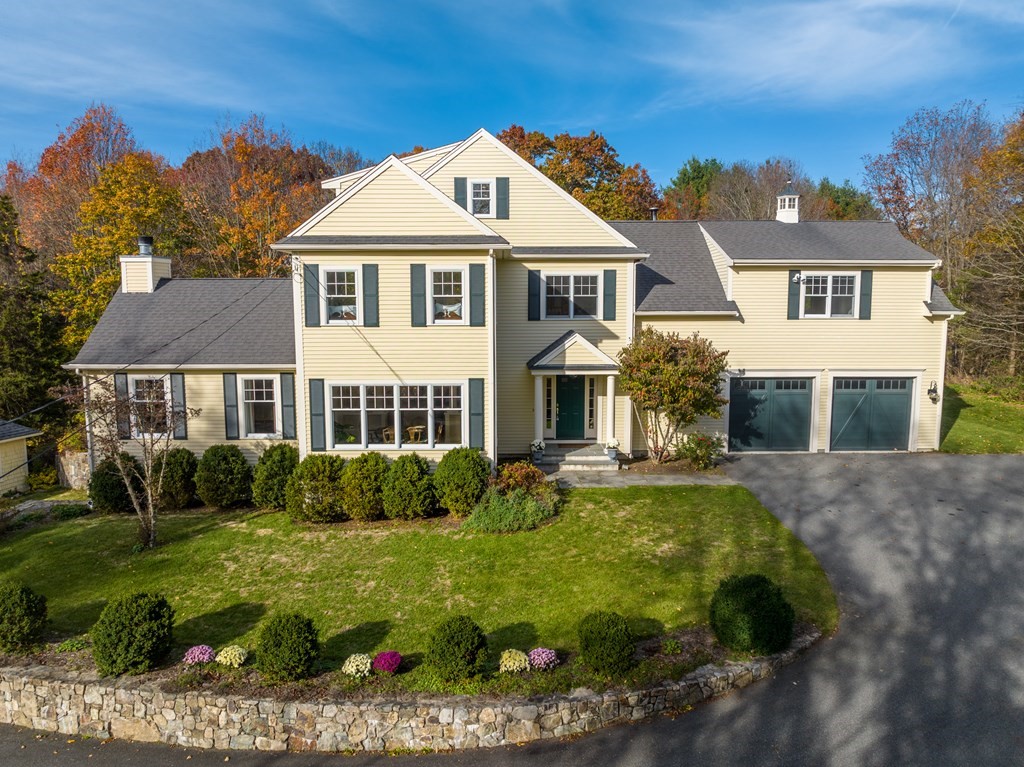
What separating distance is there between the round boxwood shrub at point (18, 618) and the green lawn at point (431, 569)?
103 cm

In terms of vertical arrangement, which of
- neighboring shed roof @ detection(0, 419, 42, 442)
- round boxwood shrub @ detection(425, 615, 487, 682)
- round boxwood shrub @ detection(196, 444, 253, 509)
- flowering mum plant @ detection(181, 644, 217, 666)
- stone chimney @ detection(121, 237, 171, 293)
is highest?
stone chimney @ detection(121, 237, 171, 293)

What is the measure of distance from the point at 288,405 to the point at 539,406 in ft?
22.9

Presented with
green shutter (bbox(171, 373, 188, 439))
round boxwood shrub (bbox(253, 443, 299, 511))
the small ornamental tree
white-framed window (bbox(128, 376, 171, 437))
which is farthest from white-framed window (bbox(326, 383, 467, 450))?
green shutter (bbox(171, 373, 188, 439))

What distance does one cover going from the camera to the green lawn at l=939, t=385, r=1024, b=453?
19.2 metres

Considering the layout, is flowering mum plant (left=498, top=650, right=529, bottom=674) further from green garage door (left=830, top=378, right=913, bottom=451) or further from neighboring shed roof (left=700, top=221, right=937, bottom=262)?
green garage door (left=830, top=378, right=913, bottom=451)

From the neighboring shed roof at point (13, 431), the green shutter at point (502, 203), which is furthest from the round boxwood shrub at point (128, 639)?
the neighboring shed roof at point (13, 431)

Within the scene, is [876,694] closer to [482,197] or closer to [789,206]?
[482,197]

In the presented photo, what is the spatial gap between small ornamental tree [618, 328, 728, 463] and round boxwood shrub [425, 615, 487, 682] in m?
9.59

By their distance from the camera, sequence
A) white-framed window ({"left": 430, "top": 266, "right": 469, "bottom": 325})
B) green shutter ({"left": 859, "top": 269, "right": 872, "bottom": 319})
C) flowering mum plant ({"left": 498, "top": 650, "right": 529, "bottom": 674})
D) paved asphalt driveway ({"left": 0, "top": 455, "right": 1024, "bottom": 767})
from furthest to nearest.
A: 1. green shutter ({"left": 859, "top": 269, "right": 872, "bottom": 319})
2. white-framed window ({"left": 430, "top": 266, "right": 469, "bottom": 325})
3. flowering mum plant ({"left": 498, "top": 650, "right": 529, "bottom": 674})
4. paved asphalt driveway ({"left": 0, "top": 455, "right": 1024, "bottom": 767})

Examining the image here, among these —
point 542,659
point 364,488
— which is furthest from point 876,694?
point 364,488

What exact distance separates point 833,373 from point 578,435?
7996mm

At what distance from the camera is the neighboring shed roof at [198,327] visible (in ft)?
56.3

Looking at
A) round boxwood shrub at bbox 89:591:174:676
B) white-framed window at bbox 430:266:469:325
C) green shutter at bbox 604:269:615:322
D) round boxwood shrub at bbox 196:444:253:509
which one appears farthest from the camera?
green shutter at bbox 604:269:615:322

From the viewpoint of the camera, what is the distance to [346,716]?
25.3 feet
